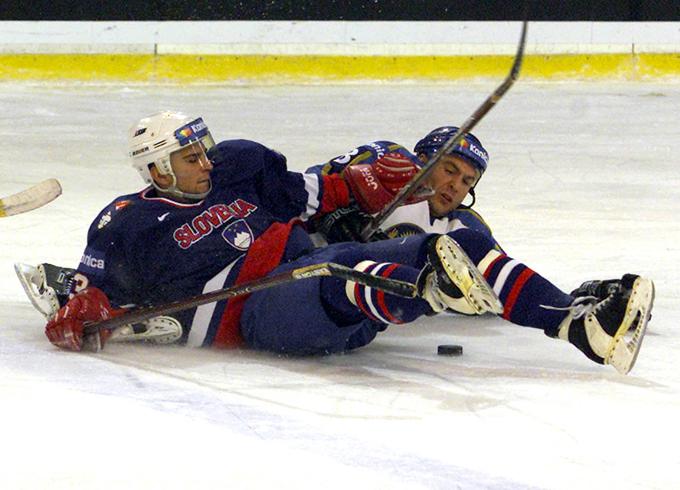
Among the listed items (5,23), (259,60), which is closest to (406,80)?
(259,60)

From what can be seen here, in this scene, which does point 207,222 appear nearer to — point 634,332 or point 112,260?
point 112,260

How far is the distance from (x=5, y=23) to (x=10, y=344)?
5.50m

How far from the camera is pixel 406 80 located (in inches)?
324

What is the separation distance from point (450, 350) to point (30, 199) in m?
1.12

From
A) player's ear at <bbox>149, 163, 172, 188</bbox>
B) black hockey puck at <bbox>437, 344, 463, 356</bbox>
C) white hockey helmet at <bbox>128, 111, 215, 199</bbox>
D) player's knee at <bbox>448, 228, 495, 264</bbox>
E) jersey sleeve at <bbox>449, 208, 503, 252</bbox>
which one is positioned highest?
white hockey helmet at <bbox>128, 111, 215, 199</bbox>

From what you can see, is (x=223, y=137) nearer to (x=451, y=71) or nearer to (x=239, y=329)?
(x=451, y=71)

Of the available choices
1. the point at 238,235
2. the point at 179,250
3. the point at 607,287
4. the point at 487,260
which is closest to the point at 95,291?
the point at 179,250

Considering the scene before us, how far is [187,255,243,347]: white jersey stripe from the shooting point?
283cm

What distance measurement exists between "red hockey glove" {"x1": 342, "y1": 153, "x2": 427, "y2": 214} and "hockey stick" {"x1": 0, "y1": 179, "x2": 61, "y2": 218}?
73 centimetres

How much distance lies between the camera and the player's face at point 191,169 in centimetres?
292

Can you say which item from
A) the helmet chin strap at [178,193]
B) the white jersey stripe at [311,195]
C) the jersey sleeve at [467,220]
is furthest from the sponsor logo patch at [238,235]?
the jersey sleeve at [467,220]

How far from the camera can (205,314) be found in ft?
9.30

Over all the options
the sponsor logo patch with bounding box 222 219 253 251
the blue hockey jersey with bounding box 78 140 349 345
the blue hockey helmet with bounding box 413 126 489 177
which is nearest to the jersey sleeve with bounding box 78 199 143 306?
the blue hockey jersey with bounding box 78 140 349 345
